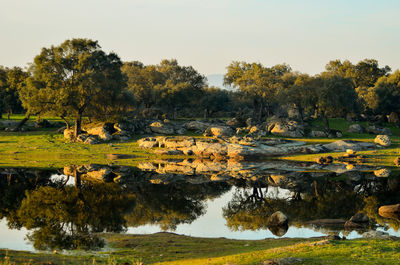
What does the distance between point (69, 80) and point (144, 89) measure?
90.8ft

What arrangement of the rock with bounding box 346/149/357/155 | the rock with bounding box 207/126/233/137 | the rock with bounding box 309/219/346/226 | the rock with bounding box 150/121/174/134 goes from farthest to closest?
the rock with bounding box 150/121/174/134 → the rock with bounding box 207/126/233/137 → the rock with bounding box 346/149/357/155 → the rock with bounding box 309/219/346/226

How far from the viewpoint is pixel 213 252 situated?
20062 mm

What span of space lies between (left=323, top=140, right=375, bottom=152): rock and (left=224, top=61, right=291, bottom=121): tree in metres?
27.1

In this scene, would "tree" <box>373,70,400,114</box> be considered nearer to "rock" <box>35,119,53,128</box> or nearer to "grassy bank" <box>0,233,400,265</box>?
"rock" <box>35,119,53,128</box>

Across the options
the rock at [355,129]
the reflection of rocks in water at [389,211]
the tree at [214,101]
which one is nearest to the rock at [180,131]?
the rock at [355,129]

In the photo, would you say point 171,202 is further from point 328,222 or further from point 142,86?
point 142,86

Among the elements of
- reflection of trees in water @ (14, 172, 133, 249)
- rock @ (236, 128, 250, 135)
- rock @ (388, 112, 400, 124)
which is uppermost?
rock @ (388, 112, 400, 124)

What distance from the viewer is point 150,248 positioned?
21.0m

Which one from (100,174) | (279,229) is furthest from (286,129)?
(279,229)

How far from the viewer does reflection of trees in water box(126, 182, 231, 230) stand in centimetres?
2816

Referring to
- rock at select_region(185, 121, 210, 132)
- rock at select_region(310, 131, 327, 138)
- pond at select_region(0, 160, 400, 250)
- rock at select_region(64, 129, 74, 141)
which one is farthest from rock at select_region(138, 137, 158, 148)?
rock at select_region(310, 131, 327, 138)

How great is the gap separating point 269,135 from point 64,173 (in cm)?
4007

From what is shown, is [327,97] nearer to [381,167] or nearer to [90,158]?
[381,167]

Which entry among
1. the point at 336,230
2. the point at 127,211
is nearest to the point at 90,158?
the point at 127,211
